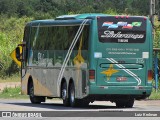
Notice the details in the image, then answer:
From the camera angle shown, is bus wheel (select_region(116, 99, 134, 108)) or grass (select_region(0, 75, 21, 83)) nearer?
bus wheel (select_region(116, 99, 134, 108))

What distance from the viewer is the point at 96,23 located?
84.9 feet

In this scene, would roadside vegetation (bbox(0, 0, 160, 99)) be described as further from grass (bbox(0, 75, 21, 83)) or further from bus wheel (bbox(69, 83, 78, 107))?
bus wheel (bbox(69, 83, 78, 107))

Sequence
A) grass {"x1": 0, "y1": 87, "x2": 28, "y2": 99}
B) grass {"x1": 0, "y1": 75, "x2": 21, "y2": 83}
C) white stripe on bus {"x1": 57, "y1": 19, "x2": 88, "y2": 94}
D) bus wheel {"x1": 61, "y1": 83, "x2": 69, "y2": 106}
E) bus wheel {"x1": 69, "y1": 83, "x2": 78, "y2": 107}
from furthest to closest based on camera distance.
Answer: grass {"x1": 0, "y1": 75, "x2": 21, "y2": 83}
grass {"x1": 0, "y1": 87, "x2": 28, "y2": 99}
bus wheel {"x1": 61, "y1": 83, "x2": 69, "y2": 106}
bus wheel {"x1": 69, "y1": 83, "x2": 78, "y2": 107}
white stripe on bus {"x1": 57, "y1": 19, "x2": 88, "y2": 94}

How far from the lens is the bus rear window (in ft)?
85.3

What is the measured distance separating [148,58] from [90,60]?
6.79 feet

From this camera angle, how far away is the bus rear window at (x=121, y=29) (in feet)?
85.3

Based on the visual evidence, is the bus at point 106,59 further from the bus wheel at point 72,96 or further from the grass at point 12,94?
the grass at point 12,94

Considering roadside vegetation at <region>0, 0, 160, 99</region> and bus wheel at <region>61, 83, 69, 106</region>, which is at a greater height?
roadside vegetation at <region>0, 0, 160, 99</region>

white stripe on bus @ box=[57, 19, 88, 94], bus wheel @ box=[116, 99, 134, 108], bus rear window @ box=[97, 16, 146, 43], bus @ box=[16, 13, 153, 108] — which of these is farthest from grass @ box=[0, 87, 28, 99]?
bus rear window @ box=[97, 16, 146, 43]

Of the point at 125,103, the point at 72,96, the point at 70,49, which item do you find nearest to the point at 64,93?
the point at 72,96

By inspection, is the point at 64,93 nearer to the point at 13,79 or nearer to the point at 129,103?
the point at 129,103

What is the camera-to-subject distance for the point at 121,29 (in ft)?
86.2

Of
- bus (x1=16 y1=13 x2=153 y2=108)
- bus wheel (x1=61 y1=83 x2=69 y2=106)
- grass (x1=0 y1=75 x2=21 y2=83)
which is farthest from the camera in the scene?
grass (x1=0 y1=75 x2=21 y2=83)

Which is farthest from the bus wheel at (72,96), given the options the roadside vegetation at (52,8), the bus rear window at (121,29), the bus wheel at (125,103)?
the roadside vegetation at (52,8)
